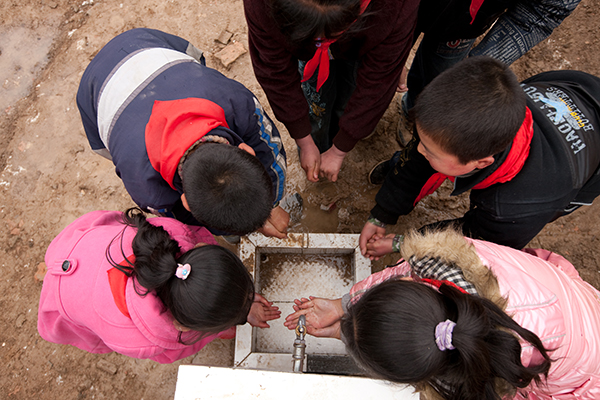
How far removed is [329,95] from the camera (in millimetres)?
1976

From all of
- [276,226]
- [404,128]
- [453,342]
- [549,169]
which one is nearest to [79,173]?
[276,226]

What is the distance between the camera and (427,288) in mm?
979

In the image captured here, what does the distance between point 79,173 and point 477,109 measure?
109 inches

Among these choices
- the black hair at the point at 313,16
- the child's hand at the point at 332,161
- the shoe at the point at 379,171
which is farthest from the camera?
the shoe at the point at 379,171

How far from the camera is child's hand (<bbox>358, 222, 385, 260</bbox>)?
6.17 feet

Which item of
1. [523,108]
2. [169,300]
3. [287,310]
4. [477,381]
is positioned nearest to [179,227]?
[169,300]

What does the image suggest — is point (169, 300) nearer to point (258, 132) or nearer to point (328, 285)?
point (258, 132)

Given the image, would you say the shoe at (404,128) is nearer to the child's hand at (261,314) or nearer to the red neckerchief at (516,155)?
the red neckerchief at (516,155)

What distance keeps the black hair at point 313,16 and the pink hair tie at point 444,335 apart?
96 cm

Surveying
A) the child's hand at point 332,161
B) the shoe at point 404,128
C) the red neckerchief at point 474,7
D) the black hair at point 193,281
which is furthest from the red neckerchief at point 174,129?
the shoe at point 404,128

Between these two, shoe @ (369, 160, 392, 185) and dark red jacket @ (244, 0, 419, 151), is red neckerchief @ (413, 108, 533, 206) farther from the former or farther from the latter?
shoe @ (369, 160, 392, 185)

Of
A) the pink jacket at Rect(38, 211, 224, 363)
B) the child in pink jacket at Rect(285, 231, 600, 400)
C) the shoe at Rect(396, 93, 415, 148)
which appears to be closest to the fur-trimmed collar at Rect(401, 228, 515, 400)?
the child in pink jacket at Rect(285, 231, 600, 400)

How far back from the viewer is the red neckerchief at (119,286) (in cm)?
120

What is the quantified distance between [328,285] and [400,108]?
162 cm
